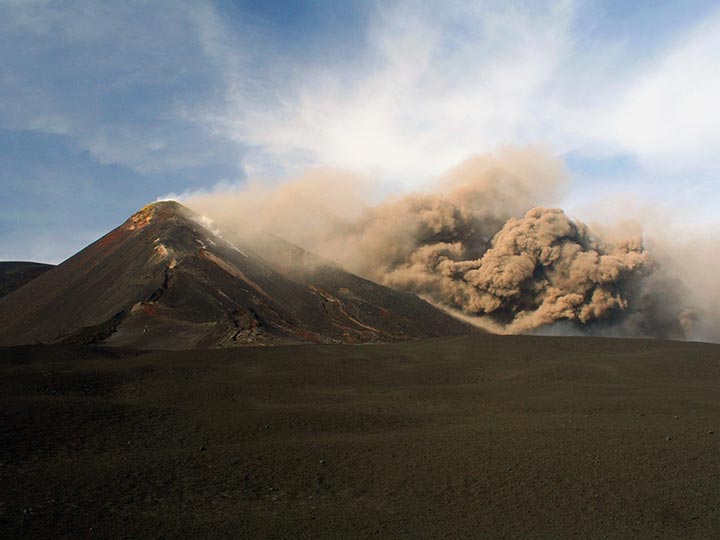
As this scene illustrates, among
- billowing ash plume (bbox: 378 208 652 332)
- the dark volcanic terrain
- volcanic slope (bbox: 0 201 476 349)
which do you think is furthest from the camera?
billowing ash plume (bbox: 378 208 652 332)

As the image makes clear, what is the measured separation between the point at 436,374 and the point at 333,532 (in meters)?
13.5

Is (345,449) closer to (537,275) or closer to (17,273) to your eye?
(537,275)

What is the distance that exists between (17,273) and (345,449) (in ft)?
290

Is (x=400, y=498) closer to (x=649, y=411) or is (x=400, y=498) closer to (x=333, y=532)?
(x=333, y=532)

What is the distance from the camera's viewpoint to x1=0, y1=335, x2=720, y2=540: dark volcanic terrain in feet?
28.8

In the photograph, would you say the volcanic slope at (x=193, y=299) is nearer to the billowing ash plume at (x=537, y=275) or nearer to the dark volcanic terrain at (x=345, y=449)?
the billowing ash plume at (x=537, y=275)

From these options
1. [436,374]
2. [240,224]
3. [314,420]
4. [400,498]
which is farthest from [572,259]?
[400,498]

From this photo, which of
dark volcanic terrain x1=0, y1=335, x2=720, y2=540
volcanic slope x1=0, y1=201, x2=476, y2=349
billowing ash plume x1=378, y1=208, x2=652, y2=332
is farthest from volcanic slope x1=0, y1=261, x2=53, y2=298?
dark volcanic terrain x1=0, y1=335, x2=720, y2=540

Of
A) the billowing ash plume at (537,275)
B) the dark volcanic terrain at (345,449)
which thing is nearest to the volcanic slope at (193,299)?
the billowing ash plume at (537,275)

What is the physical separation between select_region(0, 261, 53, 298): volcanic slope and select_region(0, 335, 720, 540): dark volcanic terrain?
6761cm

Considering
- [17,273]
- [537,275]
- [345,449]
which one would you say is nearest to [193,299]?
[345,449]

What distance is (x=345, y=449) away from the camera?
12172 mm

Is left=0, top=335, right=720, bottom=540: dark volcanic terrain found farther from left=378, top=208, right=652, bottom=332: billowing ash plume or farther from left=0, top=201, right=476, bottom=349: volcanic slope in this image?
left=378, top=208, right=652, bottom=332: billowing ash plume

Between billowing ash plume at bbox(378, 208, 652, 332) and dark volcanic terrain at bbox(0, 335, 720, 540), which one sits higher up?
billowing ash plume at bbox(378, 208, 652, 332)
